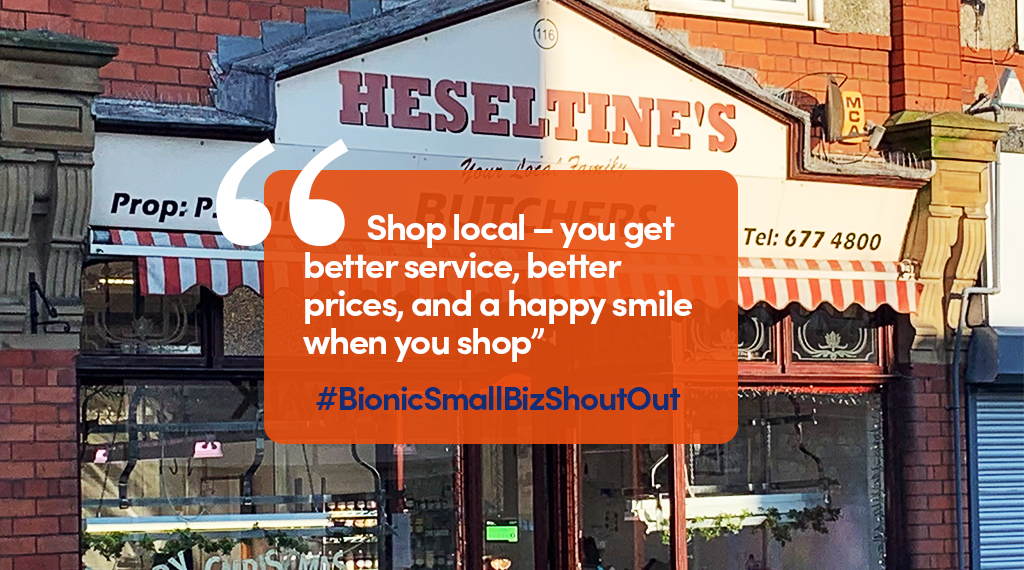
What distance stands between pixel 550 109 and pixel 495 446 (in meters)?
2.11

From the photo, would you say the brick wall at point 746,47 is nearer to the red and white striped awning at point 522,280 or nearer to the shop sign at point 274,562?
the red and white striped awning at point 522,280

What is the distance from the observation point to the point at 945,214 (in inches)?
406

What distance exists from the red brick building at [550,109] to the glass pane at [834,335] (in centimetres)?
6

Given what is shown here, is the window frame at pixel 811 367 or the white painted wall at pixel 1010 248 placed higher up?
the white painted wall at pixel 1010 248

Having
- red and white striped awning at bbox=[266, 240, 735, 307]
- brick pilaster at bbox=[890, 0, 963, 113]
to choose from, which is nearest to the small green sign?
red and white striped awning at bbox=[266, 240, 735, 307]

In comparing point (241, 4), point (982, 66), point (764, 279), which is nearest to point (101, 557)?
point (241, 4)

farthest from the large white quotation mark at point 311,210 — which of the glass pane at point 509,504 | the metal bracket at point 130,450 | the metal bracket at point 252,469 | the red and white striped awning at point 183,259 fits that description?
the glass pane at point 509,504

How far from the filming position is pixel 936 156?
33.8 feet

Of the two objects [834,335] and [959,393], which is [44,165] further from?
[959,393]

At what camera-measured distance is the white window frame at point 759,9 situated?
10.3 metres

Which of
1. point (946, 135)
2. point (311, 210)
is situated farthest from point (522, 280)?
point (946, 135)

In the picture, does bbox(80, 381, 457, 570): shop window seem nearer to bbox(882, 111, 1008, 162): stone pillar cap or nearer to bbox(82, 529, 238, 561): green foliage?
bbox(82, 529, 238, 561): green foliage

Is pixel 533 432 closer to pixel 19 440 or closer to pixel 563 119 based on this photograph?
pixel 563 119

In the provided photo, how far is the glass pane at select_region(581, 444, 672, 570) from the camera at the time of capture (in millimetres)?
9891
